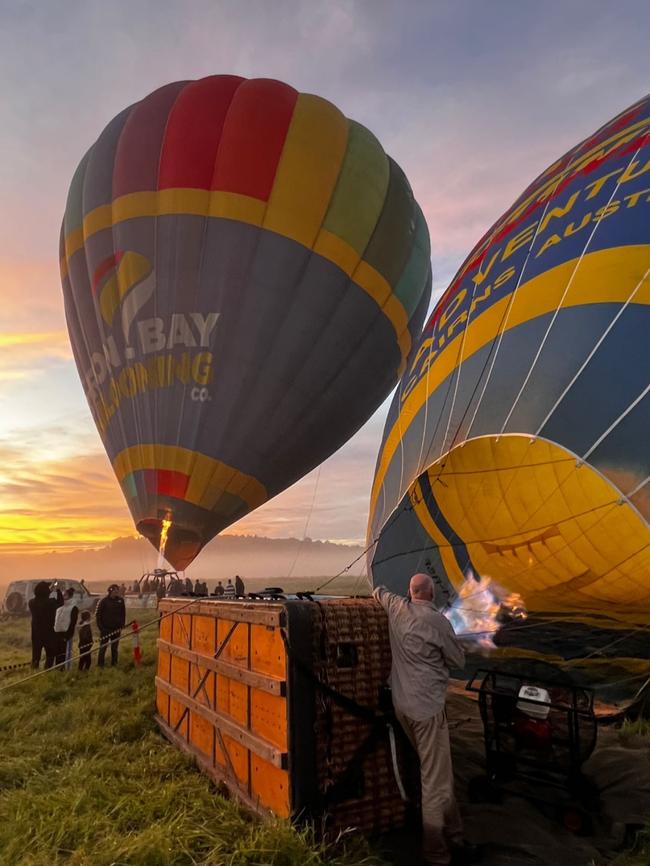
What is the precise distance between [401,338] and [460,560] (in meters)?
8.38

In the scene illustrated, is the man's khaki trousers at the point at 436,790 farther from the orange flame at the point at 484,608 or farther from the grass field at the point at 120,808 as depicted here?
the orange flame at the point at 484,608

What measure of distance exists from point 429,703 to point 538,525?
13.5ft

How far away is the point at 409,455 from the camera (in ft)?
23.6

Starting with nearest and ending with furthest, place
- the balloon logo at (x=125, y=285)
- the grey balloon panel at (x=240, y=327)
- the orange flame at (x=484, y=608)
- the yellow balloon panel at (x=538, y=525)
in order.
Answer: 1. the yellow balloon panel at (x=538, y=525)
2. the orange flame at (x=484, y=608)
3. the grey balloon panel at (x=240, y=327)
4. the balloon logo at (x=125, y=285)

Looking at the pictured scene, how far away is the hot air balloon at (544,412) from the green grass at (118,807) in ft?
10.9

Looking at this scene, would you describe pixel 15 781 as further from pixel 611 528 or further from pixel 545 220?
pixel 545 220

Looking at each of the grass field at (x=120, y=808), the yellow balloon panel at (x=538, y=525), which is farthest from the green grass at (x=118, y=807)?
the yellow balloon panel at (x=538, y=525)

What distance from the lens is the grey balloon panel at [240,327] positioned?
12406 millimetres

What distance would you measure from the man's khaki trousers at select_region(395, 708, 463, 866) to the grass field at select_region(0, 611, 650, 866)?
1.15 feet

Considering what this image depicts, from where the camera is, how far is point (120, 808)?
405 cm

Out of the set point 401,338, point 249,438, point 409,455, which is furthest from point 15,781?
point 401,338

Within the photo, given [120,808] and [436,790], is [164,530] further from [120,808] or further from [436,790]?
[436,790]

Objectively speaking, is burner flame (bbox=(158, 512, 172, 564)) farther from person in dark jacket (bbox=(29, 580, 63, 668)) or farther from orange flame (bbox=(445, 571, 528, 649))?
orange flame (bbox=(445, 571, 528, 649))

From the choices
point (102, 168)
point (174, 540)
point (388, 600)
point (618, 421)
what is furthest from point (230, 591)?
point (102, 168)
